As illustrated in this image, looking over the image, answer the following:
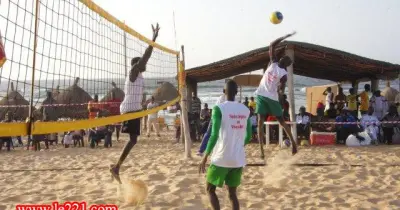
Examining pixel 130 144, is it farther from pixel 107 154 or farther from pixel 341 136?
pixel 341 136

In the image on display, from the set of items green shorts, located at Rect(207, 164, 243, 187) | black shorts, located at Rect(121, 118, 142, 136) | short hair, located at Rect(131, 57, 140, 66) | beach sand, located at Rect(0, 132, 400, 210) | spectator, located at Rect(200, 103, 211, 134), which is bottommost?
beach sand, located at Rect(0, 132, 400, 210)

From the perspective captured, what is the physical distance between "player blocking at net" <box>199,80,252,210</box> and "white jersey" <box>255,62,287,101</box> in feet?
8.08

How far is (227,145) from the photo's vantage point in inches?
135

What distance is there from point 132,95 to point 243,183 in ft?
6.08

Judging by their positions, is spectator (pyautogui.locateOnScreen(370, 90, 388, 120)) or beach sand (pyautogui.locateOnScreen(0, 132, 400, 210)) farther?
spectator (pyautogui.locateOnScreen(370, 90, 388, 120))

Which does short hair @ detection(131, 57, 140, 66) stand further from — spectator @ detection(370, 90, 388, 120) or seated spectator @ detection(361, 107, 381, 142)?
spectator @ detection(370, 90, 388, 120)

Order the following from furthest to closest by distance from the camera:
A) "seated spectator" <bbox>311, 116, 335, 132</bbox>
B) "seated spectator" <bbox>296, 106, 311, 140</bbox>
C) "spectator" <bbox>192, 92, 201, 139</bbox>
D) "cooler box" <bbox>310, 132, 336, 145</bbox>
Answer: "spectator" <bbox>192, 92, 201, 139</bbox>, "seated spectator" <bbox>296, 106, 311, 140</bbox>, "seated spectator" <bbox>311, 116, 335, 132</bbox>, "cooler box" <bbox>310, 132, 336, 145</bbox>

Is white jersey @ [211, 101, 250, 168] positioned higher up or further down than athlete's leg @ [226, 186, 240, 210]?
higher up

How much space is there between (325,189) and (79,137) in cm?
825

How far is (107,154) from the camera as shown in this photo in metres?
9.12

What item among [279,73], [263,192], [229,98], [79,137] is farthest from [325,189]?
[79,137]

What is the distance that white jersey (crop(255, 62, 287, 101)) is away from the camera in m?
5.83

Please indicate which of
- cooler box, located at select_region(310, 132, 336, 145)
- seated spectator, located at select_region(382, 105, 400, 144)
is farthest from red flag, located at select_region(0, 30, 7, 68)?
seated spectator, located at select_region(382, 105, 400, 144)

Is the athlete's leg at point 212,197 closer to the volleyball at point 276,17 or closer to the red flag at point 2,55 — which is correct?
the red flag at point 2,55
